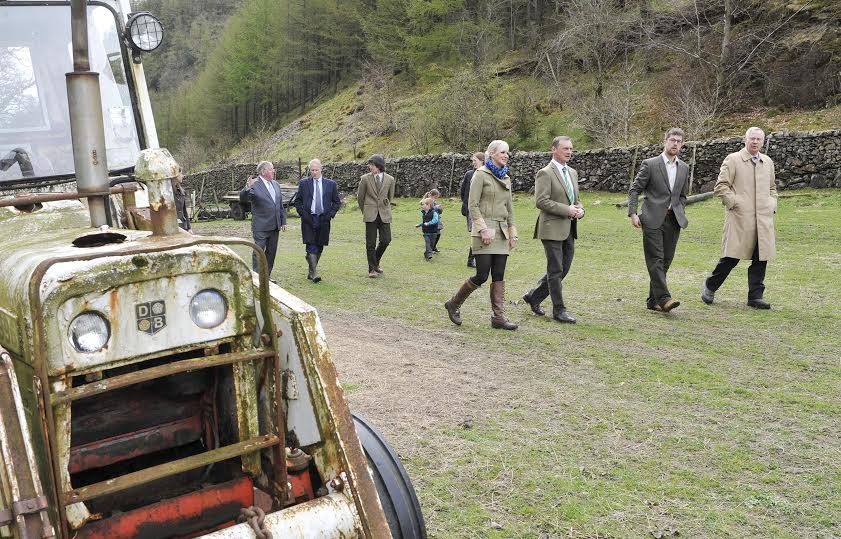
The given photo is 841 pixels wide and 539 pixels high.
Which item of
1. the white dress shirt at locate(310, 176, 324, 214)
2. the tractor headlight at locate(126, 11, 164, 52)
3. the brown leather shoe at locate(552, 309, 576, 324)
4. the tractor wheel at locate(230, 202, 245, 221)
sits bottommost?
the brown leather shoe at locate(552, 309, 576, 324)

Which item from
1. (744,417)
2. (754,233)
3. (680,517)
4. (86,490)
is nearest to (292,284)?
(754,233)

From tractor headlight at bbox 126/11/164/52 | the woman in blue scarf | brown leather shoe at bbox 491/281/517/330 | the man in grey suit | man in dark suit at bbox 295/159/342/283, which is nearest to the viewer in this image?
tractor headlight at bbox 126/11/164/52

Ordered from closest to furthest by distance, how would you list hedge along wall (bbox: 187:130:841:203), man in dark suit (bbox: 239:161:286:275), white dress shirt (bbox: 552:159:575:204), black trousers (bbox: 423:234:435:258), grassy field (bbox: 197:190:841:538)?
grassy field (bbox: 197:190:841:538)
white dress shirt (bbox: 552:159:575:204)
man in dark suit (bbox: 239:161:286:275)
black trousers (bbox: 423:234:435:258)
hedge along wall (bbox: 187:130:841:203)

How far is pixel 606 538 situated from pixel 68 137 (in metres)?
3.75

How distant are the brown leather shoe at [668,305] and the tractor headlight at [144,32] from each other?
556cm

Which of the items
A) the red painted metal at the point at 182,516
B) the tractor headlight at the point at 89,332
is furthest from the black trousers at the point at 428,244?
the tractor headlight at the point at 89,332

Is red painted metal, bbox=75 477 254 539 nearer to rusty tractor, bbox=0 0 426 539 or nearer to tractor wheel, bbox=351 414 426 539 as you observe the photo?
rusty tractor, bbox=0 0 426 539

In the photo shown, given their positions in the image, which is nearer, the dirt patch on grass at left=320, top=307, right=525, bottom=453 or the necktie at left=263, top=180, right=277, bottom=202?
the dirt patch on grass at left=320, top=307, right=525, bottom=453

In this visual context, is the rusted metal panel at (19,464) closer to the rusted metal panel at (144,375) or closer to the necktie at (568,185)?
the rusted metal panel at (144,375)

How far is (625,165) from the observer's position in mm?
20672

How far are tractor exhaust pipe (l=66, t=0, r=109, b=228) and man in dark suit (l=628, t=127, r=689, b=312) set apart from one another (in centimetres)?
591

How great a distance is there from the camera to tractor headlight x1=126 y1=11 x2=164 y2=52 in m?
4.75

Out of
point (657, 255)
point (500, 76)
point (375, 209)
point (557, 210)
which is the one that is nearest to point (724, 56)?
point (500, 76)

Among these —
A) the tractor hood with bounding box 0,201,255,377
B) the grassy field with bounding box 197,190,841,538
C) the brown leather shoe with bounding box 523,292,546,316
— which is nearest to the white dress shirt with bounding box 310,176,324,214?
the grassy field with bounding box 197,190,841,538
